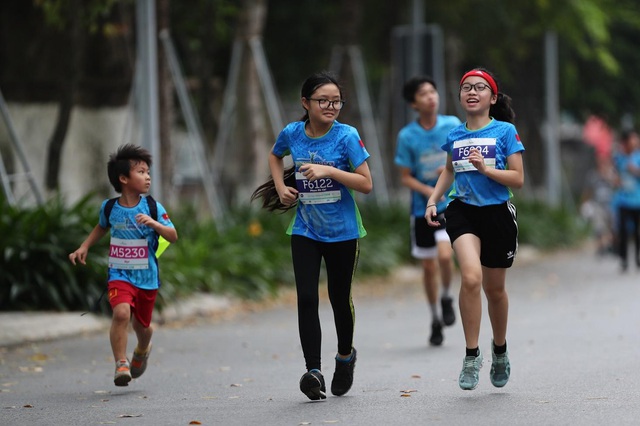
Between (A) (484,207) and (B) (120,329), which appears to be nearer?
(A) (484,207)

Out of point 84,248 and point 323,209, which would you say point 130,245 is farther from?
point 323,209

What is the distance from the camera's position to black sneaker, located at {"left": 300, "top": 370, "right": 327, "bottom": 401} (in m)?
7.56

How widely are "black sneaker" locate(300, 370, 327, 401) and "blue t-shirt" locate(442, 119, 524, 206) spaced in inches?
53.4

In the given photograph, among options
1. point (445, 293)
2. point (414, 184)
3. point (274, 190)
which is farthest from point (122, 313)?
point (445, 293)

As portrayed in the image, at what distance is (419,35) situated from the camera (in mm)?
19531

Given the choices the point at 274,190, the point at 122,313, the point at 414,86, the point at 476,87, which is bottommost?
the point at 122,313

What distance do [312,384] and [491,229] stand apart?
1.39m

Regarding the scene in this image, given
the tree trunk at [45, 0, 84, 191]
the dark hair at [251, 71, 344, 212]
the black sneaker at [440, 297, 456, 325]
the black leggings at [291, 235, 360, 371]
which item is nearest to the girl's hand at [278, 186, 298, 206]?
the dark hair at [251, 71, 344, 212]

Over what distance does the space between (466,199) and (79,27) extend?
28.2 ft

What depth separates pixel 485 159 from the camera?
25.6 feet

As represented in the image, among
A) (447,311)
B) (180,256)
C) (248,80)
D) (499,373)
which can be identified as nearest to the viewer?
(499,373)

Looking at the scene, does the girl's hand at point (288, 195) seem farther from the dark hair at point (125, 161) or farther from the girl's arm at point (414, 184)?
the girl's arm at point (414, 184)

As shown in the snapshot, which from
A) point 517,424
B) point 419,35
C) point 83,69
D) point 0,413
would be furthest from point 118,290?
point 419,35

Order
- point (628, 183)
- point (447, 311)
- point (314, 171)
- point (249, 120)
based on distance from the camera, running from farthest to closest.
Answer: point (249, 120) → point (628, 183) → point (447, 311) → point (314, 171)
